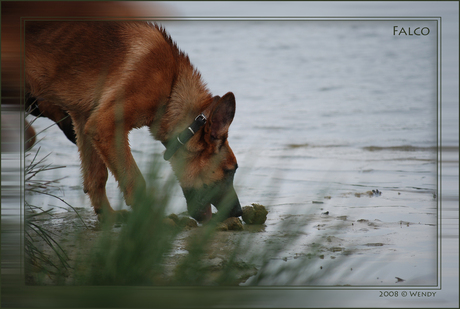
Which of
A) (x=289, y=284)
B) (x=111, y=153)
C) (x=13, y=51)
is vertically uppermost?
(x=13, y=51)

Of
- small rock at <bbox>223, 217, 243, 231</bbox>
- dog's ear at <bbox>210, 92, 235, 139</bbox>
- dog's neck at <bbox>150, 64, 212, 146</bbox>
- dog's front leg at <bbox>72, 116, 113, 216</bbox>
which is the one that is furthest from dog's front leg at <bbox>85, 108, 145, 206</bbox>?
small rock at <bbox>223, 217, 243, 231</bbox>

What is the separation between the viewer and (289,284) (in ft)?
7.74

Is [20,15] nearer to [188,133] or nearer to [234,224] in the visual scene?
[188,133]

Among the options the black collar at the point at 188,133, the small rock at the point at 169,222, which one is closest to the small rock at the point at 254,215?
the black collar at the point at 188,133

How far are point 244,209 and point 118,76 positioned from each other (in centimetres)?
157

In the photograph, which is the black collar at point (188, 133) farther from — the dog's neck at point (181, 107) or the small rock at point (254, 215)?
the small rock at point (254, 215)

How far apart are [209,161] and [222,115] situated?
474mm

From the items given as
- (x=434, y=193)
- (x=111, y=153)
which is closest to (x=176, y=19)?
(x=111, y=153)

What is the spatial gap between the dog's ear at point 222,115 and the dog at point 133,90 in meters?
0.01

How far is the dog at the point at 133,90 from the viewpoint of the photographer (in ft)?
11.6

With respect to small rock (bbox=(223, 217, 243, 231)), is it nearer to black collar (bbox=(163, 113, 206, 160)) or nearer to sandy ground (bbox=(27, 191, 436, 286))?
sandy ground (bbox=(27, 191, 436, 286))

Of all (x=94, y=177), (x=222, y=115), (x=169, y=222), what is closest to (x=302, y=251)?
(x=169, y=222)

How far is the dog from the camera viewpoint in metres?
3.52

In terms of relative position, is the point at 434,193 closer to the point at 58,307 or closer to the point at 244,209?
the point at 244,209
